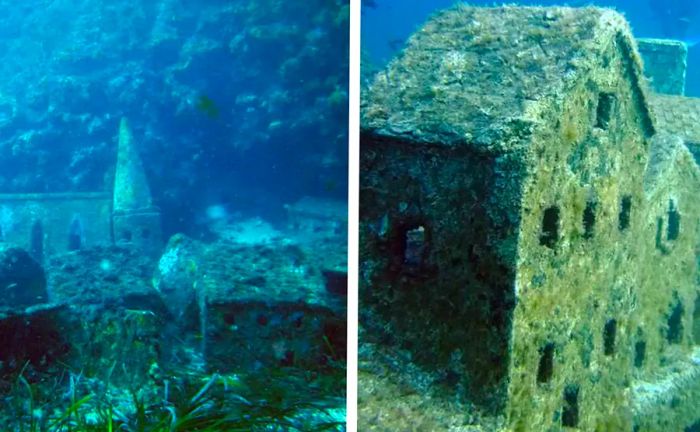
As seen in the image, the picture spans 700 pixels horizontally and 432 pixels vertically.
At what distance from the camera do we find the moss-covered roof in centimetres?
269

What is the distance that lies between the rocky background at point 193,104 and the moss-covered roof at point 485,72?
16.0ft

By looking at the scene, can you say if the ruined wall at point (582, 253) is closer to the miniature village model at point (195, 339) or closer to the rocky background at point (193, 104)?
the miniature village model at point (195, 339)

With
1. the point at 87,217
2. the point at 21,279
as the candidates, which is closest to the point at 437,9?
the point at 21,279

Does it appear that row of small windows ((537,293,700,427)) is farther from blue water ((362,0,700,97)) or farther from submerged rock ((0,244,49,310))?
submerged rock ((0,244,49,310))

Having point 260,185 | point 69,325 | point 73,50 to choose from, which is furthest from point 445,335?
point 73,50

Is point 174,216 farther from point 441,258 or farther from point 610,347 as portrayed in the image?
point 441,258

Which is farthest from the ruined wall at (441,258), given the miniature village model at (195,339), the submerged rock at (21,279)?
the submerged rock at (21,279)

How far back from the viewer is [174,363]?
494 cm

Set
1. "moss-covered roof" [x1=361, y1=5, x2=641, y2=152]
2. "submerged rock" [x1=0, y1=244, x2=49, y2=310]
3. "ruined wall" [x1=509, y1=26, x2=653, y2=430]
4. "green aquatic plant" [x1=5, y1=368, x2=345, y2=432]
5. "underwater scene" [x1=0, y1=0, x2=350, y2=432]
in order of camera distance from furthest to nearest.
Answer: "submerged rock" [x1=0, y1=244, x2=49, y2=310], "underwater scene" [x1=0, y1=0, x2=350, y2=432], "ruined wall" [x1=509, y1=26, x2=653, y2=430], "moss-covered roof" [x1=361, y1=5, x2=641, y2=152], "green aquatic plant" [x1=5, y1=368, x2=345, y2=432]

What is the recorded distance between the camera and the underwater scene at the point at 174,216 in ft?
12.0

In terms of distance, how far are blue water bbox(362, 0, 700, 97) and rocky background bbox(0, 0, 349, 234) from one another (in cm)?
372

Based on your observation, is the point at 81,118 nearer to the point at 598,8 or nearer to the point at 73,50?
the point at 73,50

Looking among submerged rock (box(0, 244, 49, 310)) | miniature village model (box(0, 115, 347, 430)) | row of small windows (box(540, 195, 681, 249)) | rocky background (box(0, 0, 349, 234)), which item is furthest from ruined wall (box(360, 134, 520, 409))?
submerged rock (box(0, 244, 49, 310))

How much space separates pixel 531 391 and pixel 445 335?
55 cm
